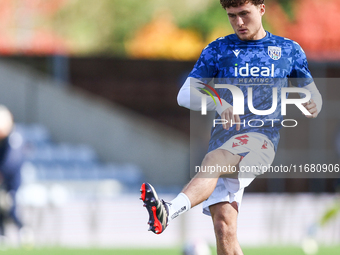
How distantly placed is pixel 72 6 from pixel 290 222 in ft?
57.1

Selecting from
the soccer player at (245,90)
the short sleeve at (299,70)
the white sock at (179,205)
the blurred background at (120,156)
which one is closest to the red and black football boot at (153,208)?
the white sock at (179,205)

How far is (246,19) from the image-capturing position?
4078 mm

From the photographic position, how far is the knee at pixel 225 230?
14.5 feet

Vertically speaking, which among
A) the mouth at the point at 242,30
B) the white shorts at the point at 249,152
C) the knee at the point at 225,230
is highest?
the mouth at the point at 242,30

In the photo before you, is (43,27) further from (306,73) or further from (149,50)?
(306,73)

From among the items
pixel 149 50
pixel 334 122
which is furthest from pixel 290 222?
pixel 149 50

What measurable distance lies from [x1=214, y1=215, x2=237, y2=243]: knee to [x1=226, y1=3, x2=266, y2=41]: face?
134cm

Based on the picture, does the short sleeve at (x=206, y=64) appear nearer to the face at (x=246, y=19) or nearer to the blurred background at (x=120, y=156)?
the face at (x=246, y=19)

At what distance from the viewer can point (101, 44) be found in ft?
90.7

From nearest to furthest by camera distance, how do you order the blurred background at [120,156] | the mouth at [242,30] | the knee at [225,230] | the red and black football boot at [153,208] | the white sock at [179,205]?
the red and black football boot at [153,208] → the white sock at [179,205] → the mouth at [242,30] → the knee at [225,230] → the blurred background at [120,156]

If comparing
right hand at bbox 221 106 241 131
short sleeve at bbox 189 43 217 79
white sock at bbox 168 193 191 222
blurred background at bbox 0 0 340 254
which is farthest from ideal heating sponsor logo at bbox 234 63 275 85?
blurred background at bbox 0 0 340 254

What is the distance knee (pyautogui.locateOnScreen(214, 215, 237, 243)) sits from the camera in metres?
4.42

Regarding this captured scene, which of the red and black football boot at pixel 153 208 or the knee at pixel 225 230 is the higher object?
the red and black football boot at pixel 153 208

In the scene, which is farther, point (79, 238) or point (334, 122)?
point (334, 122)
